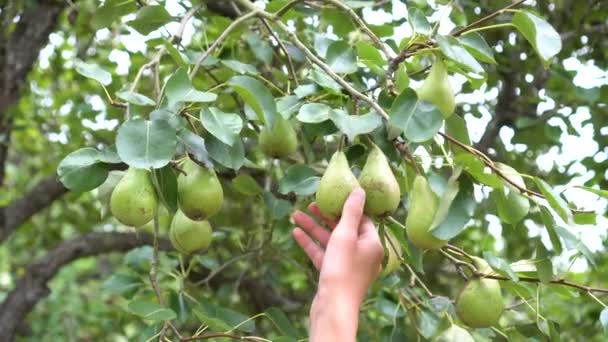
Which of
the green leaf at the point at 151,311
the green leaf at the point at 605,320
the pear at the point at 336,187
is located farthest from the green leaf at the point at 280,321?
the green leaf at the point at 605,320

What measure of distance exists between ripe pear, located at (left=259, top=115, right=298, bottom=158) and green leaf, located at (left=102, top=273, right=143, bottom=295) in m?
0.75

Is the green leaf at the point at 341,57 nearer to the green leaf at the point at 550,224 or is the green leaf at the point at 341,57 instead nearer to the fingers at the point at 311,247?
the fingers at the point at 311,247

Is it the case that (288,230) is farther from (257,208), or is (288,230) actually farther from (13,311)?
(13,311)

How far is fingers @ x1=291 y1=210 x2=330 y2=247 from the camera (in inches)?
51.1

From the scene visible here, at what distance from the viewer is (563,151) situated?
95.0 inches

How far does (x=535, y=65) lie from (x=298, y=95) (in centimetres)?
136

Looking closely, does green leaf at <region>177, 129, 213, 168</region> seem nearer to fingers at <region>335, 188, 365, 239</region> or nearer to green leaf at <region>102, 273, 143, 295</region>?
fingers at <region>335, 188, 365, 239</region>

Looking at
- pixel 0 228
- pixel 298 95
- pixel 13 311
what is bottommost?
pixel 13 311

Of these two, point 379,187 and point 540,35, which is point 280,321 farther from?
point 540,35

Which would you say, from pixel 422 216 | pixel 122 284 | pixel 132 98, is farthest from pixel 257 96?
pixel 122 284

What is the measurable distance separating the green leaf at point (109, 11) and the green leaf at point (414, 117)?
66 centimetres

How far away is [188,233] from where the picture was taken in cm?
131

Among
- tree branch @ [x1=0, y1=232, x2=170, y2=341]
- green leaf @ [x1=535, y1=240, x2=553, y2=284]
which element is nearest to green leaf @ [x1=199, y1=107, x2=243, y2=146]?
green leaf @ [x1=535, y1=240, x2=553, y2=284]

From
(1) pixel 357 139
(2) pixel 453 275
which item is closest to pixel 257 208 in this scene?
(2) pixel 453 275
